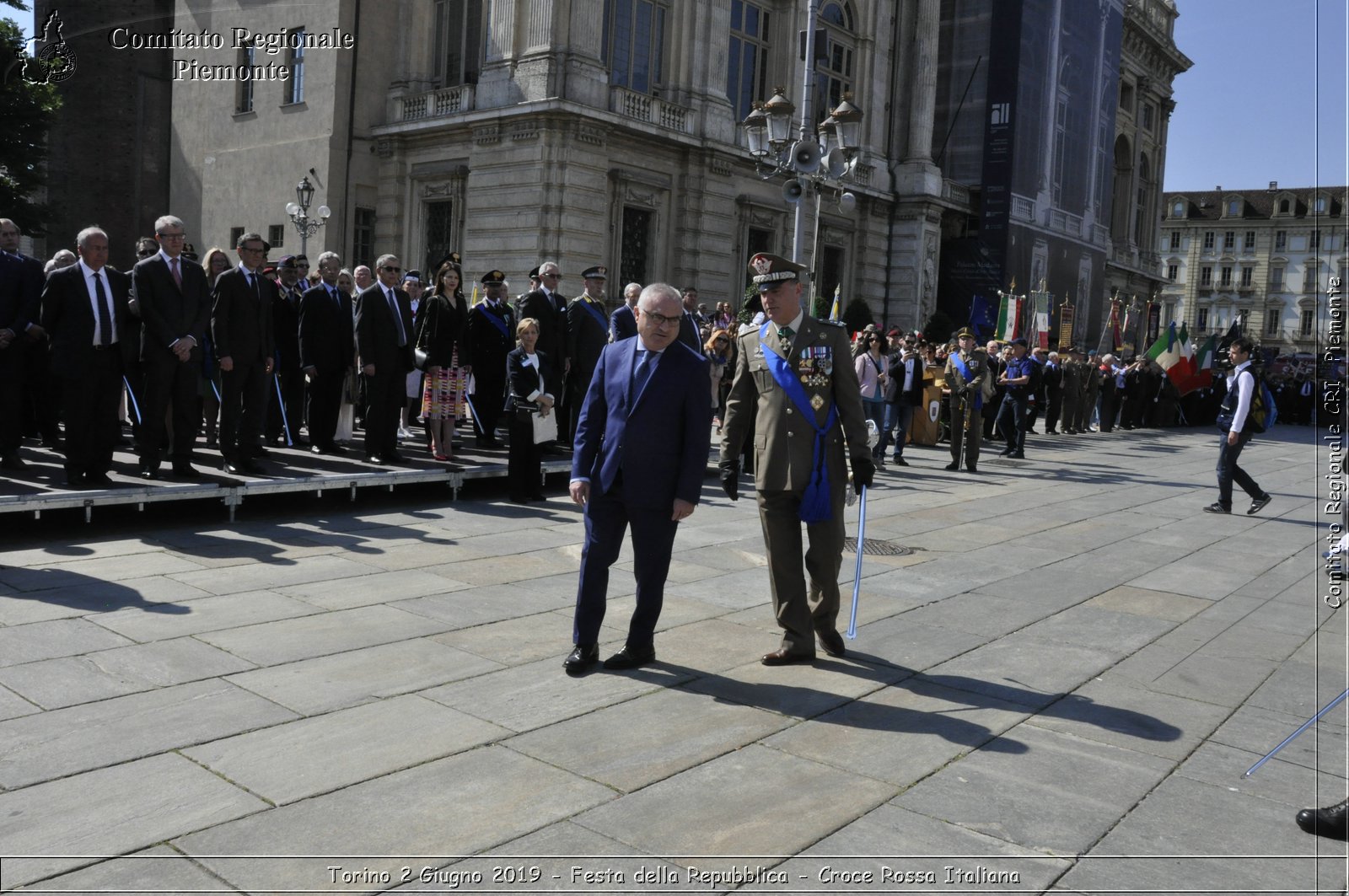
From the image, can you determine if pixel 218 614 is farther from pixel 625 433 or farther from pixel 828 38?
pixel 828 38

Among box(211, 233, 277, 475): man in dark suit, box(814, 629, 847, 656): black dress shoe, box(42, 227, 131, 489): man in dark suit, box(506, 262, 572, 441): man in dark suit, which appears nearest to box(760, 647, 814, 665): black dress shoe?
box(814, 629, 847, 656): black dress shoe

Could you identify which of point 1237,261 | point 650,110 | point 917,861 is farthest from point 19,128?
point 1237,261

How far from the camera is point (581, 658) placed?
5633mm

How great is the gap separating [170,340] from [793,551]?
5.99m

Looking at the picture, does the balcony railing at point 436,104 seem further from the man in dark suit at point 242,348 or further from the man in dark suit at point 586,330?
the man in dark suit at point 242,348

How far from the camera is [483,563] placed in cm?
815

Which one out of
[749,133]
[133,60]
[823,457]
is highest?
[133,60]

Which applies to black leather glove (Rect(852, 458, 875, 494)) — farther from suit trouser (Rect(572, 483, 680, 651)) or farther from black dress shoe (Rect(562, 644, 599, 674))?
black dress shoe (Rect(562, 644, 599, 674))

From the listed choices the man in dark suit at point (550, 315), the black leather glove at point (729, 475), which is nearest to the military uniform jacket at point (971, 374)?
the man in dark suit at point (550, 315)

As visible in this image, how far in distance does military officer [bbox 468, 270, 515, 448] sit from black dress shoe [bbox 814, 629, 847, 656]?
24.3ft

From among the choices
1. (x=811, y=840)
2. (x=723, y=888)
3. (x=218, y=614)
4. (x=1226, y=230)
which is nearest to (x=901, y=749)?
(x=811, y=840)

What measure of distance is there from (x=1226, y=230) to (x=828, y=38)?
2476 inches

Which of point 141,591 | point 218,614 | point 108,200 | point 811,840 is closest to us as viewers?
point 811,840

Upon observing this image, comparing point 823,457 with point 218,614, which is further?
point 218,614
